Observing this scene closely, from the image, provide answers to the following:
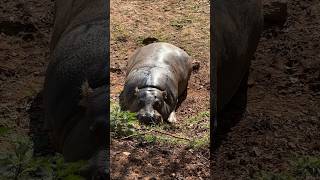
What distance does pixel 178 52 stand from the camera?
26.4 feet

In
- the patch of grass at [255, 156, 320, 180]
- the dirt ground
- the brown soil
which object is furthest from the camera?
the brown soil

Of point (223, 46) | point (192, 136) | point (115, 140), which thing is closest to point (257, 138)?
point (192, 136)

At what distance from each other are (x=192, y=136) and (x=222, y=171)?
2.70 feet

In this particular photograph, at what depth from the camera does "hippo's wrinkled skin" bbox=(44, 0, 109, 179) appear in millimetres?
4117

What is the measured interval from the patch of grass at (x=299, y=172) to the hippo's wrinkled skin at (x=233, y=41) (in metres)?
1.03

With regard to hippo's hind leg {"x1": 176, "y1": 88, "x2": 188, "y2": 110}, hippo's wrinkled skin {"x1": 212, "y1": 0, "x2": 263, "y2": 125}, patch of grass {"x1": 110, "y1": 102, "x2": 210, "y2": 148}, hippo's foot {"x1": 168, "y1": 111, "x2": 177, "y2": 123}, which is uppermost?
hippo's wrinkled skin {"x1": 212, "y1": 0, "x2": 263, "y2": 125}

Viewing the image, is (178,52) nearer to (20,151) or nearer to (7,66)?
(7,66)

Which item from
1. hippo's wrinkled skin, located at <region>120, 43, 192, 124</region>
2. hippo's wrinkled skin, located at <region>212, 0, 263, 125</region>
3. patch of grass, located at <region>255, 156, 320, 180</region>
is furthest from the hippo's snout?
patch of grass, located at <region>255, 156, 320, 180</region>

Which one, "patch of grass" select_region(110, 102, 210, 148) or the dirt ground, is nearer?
the dirt ground

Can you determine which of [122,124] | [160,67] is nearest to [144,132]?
[122,124]

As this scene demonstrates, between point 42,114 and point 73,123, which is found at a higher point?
point 73,123

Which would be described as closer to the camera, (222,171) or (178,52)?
(222,171)

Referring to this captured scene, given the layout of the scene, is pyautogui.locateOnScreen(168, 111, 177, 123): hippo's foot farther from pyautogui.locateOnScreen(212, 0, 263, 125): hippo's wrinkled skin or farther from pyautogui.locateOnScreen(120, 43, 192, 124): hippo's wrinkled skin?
pyautogui.locateOnScreen(212, 0, 263, 125): hippo's wrinkled skin

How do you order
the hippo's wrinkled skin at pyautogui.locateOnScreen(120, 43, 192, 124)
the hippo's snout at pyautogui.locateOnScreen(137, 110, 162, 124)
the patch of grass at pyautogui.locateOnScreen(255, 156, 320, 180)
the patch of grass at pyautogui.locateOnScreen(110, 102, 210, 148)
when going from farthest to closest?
1. the hippo's wrinkled skin at pyautogui.locateOnScreen(120, 43, 192, 124)
2. the hippo's snout at pyautogui.locateOnScreen(137, 110, 162, 124)
3. the patch of grass at pyautogui.locateOnScreen(110, 102, 210, 148)
4. the patch of grass at pyautogui.locateOnScreen(255, 156, 320, 180)
